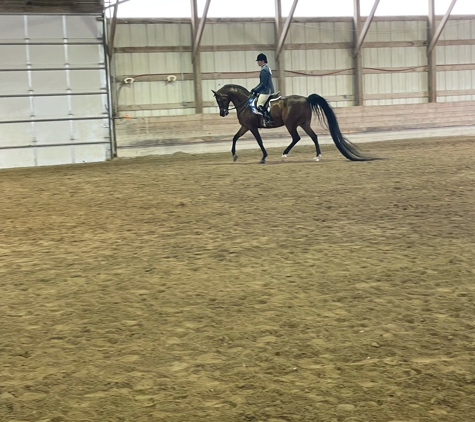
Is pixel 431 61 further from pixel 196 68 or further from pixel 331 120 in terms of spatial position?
pixel 331 120

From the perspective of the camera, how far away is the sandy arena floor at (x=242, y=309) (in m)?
2.73

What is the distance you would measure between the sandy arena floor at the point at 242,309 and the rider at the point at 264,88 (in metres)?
4.42

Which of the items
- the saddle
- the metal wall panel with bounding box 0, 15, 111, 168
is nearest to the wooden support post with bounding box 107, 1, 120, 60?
the metal wall panel with bounding box 0, 15, 111, 168

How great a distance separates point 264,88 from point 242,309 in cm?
915

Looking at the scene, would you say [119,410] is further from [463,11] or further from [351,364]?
[463,11]

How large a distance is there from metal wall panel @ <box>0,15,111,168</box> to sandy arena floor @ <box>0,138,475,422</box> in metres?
8.29

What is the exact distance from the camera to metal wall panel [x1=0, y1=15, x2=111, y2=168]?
15781 mm

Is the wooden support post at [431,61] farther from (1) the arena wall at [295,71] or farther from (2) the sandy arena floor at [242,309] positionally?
(2) the sandy arena floor at [242,309]

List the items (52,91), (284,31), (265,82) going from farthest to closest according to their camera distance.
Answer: (284,31) < (52,91) < (265,82)

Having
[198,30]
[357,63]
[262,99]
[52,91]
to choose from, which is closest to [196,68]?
[198,30]

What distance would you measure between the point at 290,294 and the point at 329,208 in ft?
11.4

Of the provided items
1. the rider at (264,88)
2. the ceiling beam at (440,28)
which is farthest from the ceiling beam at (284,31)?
the rider at (264,88)

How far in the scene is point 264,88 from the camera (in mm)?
12633

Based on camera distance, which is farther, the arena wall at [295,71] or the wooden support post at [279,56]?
the wooden support post at [279,56]
